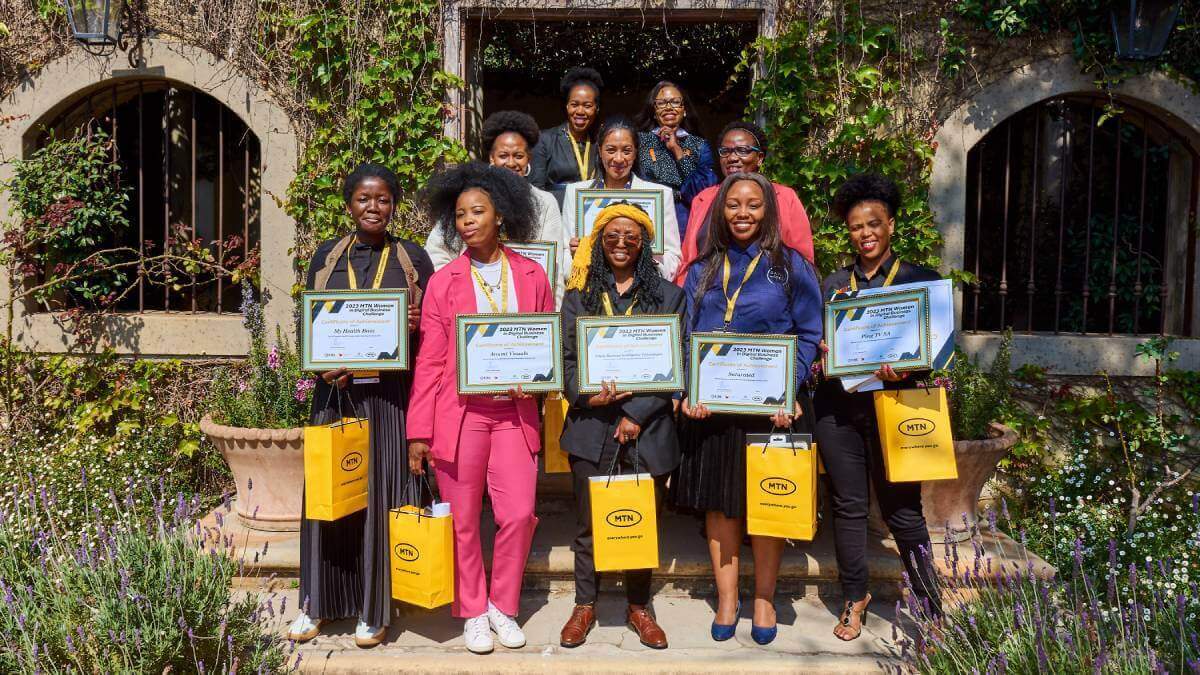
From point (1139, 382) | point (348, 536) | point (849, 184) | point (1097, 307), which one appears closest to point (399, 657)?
point (348, 536)

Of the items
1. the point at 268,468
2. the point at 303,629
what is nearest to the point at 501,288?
the point at 303,629

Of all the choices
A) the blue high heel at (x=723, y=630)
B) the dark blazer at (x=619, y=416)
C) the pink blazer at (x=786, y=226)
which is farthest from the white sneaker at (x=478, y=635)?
the pink blazer at (x=786, y=226)

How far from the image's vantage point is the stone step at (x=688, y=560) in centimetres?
441

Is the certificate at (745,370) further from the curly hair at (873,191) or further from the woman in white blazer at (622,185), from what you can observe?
the woman in white blazer at (622,185)

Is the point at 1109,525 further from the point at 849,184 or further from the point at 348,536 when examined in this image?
the point at 348,536

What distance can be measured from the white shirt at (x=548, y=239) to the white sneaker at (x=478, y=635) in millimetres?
1689

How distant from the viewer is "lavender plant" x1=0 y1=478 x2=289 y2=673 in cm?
299

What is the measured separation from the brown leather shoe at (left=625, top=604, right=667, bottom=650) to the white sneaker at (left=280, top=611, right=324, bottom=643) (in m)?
1.52

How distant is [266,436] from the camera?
4.86 m

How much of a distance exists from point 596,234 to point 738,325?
0.78 meters

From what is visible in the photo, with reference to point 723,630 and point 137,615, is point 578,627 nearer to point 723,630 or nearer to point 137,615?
point 723,630

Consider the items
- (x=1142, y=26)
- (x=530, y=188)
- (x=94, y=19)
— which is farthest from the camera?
(x=94, y=19)

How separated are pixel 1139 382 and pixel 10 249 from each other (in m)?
8.62

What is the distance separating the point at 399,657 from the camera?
3703mm
